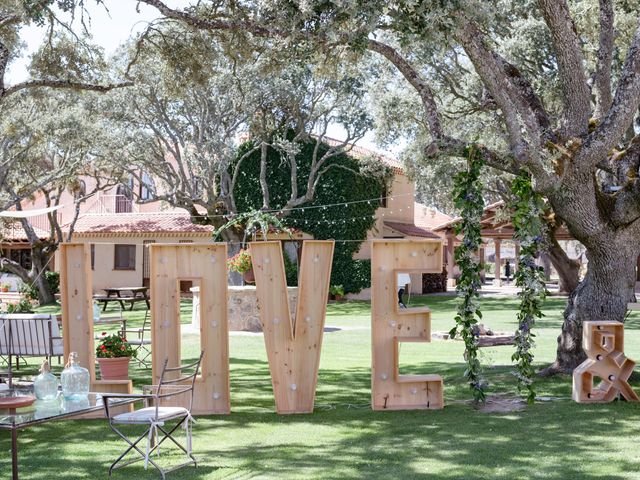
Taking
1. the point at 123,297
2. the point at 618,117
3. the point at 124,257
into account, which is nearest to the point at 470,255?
the point at 618,117

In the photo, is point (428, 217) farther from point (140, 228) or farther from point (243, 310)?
point (243, 310)

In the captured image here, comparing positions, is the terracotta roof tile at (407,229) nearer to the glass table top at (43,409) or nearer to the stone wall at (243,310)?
the stone wall at (243,310)

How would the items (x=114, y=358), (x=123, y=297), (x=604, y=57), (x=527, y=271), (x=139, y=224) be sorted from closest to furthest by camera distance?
(x=527, y=271) → (x=114, y=358) → (x=604, y=57) → (x=123, y=297) → (x=139, y=224)

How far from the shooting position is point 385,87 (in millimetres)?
25000

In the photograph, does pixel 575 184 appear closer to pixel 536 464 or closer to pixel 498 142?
pixel 536 464

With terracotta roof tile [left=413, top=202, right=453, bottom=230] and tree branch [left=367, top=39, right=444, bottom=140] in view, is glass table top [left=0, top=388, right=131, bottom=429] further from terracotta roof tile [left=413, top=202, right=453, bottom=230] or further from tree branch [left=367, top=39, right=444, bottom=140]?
terracotta roof tile [left=413, top=202, right=453, bottom=230]

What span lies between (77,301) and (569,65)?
6317 millimetres

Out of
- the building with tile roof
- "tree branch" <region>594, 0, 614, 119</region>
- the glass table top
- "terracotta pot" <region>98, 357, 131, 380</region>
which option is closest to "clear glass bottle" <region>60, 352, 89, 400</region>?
the glass table top

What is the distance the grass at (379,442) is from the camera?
6504 mm

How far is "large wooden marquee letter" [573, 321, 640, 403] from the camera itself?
9.18 m

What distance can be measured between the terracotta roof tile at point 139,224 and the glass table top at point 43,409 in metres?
27.9

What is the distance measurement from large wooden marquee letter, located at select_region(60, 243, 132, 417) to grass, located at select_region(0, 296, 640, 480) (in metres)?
0.87

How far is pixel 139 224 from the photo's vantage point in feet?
121

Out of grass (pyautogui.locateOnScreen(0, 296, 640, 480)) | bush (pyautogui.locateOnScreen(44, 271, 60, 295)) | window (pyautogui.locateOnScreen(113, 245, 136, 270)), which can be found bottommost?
grass (pyautogui.locateOnScreen(0, 296, 640, 480))
